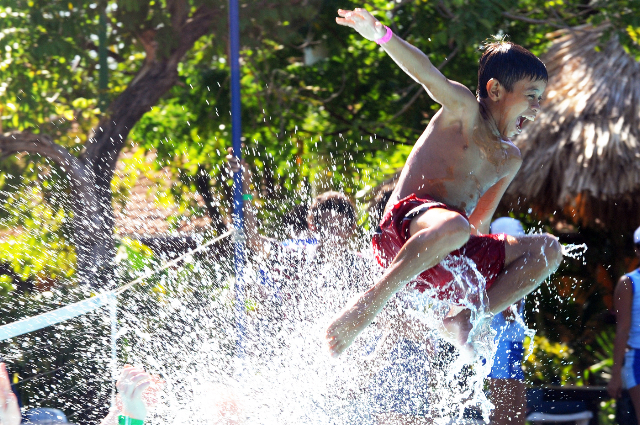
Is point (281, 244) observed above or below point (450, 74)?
below

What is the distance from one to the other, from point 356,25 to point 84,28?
398cm

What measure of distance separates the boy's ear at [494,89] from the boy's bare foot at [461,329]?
2.93 ft

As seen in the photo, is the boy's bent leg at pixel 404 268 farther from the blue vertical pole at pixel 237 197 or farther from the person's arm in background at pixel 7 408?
the blue vertical pole at pixel 237 197

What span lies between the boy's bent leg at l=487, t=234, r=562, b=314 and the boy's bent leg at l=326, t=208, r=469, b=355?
1.28 ft

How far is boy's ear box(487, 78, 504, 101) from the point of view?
10.4 ft

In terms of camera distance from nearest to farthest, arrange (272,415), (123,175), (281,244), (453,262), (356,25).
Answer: (356,25), (453,262), (272,415), (281,244), (123,175)

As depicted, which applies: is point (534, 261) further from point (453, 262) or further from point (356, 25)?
point (356, 25)

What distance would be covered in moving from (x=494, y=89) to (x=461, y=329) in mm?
999

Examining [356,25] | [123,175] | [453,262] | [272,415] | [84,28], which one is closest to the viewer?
[356,25]

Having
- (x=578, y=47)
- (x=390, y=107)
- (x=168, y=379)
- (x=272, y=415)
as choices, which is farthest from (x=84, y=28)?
(x=578, y=47)

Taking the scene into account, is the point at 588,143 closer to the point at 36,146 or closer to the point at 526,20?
the point at 526,20

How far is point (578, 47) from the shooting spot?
7055 mm

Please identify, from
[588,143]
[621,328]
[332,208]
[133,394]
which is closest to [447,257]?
[332,208]

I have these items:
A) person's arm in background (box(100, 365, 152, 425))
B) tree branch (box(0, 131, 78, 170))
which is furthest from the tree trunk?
person's arm in background (box(100, 365, 152, 425))
